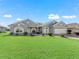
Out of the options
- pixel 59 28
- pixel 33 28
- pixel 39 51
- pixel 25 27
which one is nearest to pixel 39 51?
pixel 39 51

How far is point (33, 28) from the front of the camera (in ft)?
167

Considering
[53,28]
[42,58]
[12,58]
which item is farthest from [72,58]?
[53,28]

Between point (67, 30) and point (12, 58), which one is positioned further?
point (67, 30)

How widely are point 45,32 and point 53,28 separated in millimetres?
2493

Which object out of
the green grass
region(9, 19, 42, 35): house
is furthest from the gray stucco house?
the green grass

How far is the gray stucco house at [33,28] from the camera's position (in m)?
49.1

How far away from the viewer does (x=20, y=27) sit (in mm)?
49594

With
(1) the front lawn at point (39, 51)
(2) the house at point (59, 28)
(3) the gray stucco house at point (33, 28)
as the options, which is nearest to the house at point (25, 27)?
(3) the gray stucco house at point (33, 28)

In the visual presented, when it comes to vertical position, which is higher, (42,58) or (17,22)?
(17,22)

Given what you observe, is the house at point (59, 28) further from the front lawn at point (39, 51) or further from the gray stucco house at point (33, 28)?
the front lawn at point (39, 51)

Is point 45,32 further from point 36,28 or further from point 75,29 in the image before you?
point 75,29

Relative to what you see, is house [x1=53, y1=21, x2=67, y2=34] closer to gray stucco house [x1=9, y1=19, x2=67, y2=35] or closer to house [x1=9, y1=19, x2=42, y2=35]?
gray stucco house [x1=9, y1=19, x2=67, y2=35]

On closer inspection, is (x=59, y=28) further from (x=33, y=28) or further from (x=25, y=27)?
(x=25, y=27)

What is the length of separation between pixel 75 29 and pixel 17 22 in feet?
52.5
